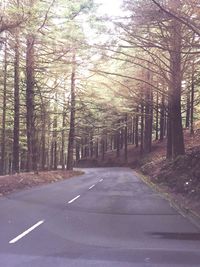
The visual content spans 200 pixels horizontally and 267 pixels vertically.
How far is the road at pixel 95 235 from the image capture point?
25.4ft

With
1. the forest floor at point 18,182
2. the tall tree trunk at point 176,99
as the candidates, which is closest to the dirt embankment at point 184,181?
the tall tree trunk at point 176,99

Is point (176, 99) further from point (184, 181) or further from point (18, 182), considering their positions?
point (18, 182)

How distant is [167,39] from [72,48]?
518cm

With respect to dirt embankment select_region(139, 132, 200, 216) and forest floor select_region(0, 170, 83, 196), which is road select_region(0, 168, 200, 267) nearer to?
dirt embankment select_region(139, 132, 200, 216)

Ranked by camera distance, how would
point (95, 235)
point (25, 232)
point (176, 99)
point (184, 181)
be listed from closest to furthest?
point (95, 235)
point (25, 232)
point (184, 181)
point (176, 99)

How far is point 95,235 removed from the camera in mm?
10109

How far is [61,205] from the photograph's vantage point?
16.0m

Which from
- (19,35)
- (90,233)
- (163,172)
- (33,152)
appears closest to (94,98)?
(33,152)

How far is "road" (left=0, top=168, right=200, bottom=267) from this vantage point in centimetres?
775

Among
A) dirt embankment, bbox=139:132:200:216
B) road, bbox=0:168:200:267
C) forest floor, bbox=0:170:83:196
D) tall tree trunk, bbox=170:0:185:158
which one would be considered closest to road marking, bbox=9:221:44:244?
road, bbox=0:168:200:267

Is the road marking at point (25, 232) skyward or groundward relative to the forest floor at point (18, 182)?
groundward

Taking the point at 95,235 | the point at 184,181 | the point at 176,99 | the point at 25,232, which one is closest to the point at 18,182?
the point at 184,181

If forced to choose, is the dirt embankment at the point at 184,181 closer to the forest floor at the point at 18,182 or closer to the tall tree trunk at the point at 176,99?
the tall tree trunk at the point at 176,99

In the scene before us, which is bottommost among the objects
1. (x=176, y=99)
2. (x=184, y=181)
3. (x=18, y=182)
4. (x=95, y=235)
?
(x=95, y=235)
